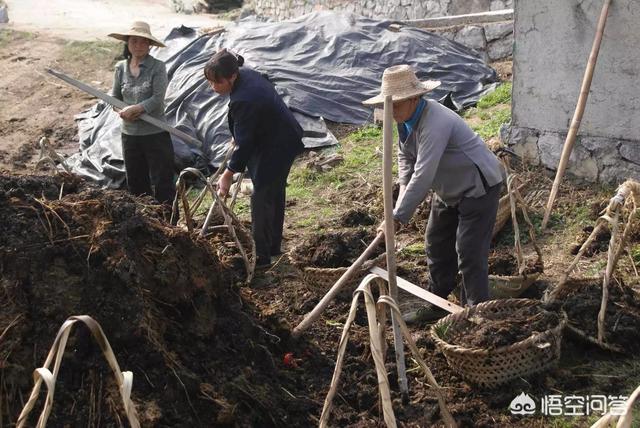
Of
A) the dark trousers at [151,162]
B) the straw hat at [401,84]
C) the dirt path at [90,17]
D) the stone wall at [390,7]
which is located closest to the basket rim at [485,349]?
the straw hat at [401,84]

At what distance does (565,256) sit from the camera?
5.66 metres

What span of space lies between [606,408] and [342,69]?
24.3 ft

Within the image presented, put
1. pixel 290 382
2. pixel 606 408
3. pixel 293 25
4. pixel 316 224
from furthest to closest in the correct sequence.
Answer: pixel 293 25, pixel 316 224, pixel 290 382, pixel 606 408

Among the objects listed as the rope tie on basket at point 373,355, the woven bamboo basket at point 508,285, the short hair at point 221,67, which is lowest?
the woven bamboo basket at point 508,285

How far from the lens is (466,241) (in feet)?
14.5

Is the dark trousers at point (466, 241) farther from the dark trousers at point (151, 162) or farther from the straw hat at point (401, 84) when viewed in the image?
the dark trousers at point (151, 162)

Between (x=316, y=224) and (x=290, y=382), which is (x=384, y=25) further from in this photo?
(x=290, y=382)

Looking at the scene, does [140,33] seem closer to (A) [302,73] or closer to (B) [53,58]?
(A) [302,73]

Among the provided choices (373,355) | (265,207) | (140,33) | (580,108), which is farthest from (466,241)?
(140,33)

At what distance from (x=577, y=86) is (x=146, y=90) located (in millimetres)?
3547

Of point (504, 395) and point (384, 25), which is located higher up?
point (384, 25)

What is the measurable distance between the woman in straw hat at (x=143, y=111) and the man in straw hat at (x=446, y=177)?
2.43 metres

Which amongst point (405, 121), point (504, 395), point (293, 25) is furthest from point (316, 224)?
point (293, 25)

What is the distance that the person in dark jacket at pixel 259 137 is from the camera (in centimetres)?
539
